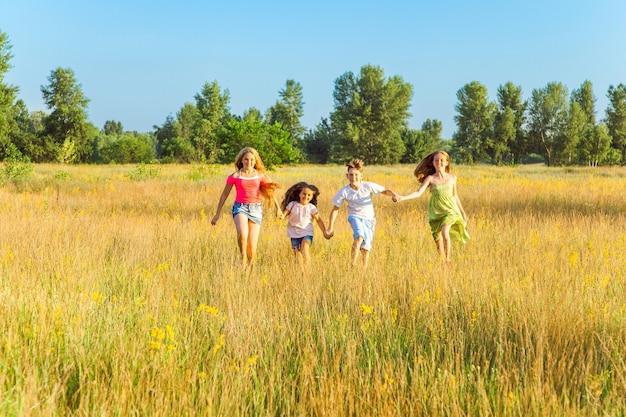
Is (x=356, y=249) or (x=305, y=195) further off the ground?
(x=305, y=195)

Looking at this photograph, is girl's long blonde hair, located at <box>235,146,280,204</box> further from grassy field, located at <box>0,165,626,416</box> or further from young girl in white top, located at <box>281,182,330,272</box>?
grassy field, located at <box>0,165,626,416</box>

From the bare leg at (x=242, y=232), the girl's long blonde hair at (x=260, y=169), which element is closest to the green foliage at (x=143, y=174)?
the girl's long blonde hair at (x=260, y=169)

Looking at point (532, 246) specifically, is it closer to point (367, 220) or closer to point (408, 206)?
point (367, 220)

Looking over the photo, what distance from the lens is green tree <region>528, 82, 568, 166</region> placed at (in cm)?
6625

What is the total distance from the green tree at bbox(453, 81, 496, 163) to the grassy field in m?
61.8

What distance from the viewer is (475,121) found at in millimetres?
66938

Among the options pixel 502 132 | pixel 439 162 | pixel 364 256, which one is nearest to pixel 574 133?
pixel 502 132

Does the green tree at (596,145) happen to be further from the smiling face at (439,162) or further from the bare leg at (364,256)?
the bare leg at (364,256)

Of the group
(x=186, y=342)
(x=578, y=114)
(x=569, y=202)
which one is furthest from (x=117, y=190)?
(x=578, y=114)

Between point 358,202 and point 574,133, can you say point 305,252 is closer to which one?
point 358,202

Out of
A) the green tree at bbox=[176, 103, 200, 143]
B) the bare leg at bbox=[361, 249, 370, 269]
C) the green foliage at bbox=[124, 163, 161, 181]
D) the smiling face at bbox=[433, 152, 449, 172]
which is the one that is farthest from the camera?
the green tree at bbox=[176, 103, 200, 143]

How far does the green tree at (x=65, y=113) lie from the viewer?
6247 centimetres

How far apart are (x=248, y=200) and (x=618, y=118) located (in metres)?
70.2

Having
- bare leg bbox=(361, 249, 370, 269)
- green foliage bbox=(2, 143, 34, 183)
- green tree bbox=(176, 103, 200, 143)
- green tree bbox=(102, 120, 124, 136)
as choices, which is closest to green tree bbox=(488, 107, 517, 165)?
green tree bbox=(176, 103, 200, 143)
